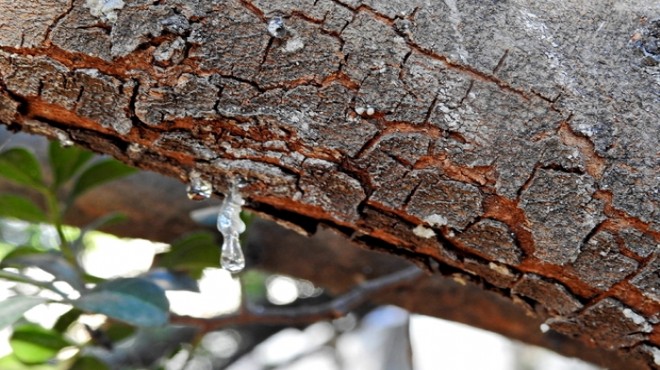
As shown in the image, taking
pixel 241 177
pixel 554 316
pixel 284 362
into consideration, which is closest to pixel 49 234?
pixel 284 362

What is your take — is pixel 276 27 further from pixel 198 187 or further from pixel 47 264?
pixel 47 264

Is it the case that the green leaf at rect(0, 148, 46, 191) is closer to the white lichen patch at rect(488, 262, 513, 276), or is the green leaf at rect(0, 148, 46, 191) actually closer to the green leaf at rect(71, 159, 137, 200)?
the green leaf at rect(71, 159, 137, 200)

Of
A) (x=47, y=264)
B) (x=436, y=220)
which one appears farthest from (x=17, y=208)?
(x=436, y=220)

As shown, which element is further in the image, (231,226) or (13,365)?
(13,365)

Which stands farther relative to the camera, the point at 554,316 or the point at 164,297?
the point at 164,297

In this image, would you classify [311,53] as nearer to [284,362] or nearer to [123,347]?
[123,347]

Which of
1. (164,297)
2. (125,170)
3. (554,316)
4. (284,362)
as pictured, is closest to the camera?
(554,316)

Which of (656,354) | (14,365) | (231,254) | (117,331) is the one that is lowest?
(14,365)
